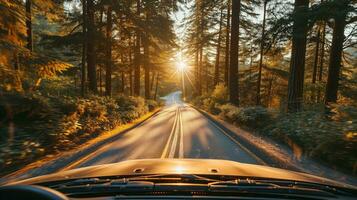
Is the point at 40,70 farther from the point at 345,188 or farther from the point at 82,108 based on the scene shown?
the point at 345,188

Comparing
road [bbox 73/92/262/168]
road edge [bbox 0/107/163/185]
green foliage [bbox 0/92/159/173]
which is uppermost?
green foliage [bbox 0/92/159/173]

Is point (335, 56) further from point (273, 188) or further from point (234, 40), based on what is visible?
point (273, 188)

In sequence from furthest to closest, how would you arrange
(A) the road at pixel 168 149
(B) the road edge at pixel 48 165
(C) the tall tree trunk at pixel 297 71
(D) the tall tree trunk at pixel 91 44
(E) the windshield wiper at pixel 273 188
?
(D) the tall tree trunk at pixel 91 44 < (C) the tall tree trunk at pixel 297 71 < (A) the road at pixel 168 149 < (B) the road edge at pixel 48 165 < (E) the windshield wiper at pixel 273 188

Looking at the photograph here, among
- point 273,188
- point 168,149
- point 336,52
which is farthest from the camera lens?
point 336,52

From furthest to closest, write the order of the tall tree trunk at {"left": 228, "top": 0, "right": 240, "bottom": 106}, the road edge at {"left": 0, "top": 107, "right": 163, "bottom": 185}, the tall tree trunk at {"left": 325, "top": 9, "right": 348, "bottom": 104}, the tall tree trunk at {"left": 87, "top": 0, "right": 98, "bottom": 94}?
the tall tree trunk at {"left": 228, "top": 0, "right": 240, "bottom": 106}, the tall tree trunk at {"left": 87, "top": 0, "right": 98, "bottom": 94}, the tall tree trunk at {"left": 325, "top": 9, "right": 348, "bottom": 104}, the road edge at {"left": 0, "top": 107, "right": 163, "bottom": 185}

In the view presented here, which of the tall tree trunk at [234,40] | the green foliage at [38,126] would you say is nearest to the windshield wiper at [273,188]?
the green foliage at [38,126]

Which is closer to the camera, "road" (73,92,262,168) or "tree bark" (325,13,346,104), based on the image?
"road" (73,92,262,168)

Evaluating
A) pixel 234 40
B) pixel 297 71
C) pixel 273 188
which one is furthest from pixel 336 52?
pixel 273 188

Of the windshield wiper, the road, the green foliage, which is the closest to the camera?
the windshield wiper

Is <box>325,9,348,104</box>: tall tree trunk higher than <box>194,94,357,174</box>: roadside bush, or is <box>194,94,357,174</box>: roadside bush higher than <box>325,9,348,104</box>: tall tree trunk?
<box>325,9,348,104</box>: tall tree trunk

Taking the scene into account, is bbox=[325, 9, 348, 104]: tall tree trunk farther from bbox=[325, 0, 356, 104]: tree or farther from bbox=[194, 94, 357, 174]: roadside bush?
bbox=[194, 94, 357, 174]: roadside bush

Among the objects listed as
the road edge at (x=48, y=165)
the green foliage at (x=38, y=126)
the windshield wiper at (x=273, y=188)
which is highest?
the windshield wiper at (x=273, y=188)

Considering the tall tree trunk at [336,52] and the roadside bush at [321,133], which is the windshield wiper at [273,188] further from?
the tall tree trunk at [336,52]

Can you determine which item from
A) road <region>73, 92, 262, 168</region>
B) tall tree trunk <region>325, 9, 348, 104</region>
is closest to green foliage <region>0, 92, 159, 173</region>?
road <region>73, 92, 262, 168</region>
